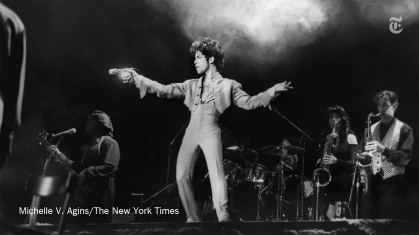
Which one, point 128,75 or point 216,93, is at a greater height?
point 128,75

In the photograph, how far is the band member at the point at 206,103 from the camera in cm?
532

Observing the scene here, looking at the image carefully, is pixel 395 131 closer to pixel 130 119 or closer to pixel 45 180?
pixel 130 119

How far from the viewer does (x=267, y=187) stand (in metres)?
5.37

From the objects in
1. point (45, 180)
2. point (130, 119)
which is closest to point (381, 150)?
point (130, 119)

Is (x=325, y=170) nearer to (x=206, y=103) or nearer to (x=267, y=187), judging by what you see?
(x=267, y=187)

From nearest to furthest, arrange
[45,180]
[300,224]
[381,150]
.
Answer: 1. [45,180]
2. [300,224]
3. [381,150]

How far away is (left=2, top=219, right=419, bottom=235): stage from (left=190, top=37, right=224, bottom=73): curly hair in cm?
191

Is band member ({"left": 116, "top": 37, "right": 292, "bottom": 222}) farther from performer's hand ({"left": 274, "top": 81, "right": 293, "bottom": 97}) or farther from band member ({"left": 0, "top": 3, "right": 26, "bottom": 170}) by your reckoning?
band member ({"left": 0, "top": 3, "right": 26, "bottom": 170})

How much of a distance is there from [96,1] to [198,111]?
1927mm

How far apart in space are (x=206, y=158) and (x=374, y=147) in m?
1.98

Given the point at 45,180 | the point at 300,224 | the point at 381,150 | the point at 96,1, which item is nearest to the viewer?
the point at 45,180

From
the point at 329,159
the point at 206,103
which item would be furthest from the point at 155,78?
the point at 329,159

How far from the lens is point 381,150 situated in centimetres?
540

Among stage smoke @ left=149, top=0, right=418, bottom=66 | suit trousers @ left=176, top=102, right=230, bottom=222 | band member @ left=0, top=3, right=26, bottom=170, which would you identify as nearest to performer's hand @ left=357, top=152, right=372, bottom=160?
stage smoke @ left=149, top=0, right=418, bottom=66
